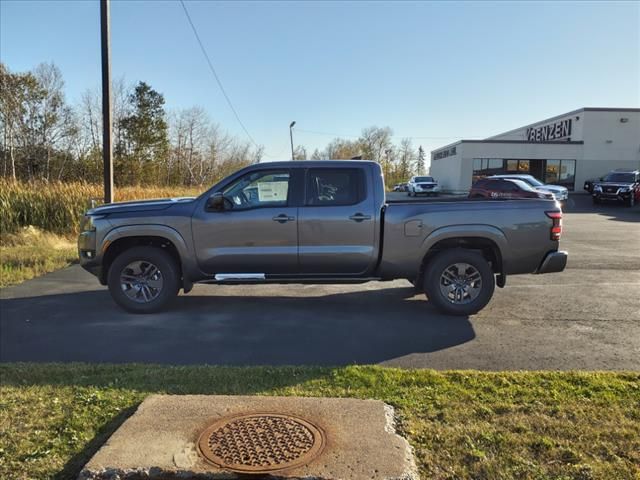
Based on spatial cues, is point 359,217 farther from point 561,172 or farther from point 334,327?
point 561,172

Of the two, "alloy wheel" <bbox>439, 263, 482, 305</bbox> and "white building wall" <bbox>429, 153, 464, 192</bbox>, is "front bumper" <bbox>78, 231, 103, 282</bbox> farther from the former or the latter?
"white building wall" <bbox>429, 153, 464, 192</bbox>

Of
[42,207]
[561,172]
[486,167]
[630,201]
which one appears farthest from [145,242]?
[561,172]

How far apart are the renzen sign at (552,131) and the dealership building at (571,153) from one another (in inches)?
83.5

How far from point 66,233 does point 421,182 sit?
33108 mm

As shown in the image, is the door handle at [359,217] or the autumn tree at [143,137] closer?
the door handle at [359,217]

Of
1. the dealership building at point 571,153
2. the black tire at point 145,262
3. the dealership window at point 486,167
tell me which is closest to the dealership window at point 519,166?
the dealership building at point 571,153

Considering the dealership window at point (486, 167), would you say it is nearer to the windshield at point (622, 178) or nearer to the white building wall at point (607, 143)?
the white building wall at point (607, 143)

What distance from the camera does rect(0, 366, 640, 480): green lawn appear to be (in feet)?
10.0

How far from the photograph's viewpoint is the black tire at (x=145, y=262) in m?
6.55

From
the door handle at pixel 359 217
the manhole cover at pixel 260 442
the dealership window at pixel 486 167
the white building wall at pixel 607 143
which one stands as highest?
the white building wall at pixel 607 143

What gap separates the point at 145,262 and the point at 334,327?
8.28ft

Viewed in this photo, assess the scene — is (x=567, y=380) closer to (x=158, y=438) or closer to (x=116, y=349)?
(x=158, y=438)

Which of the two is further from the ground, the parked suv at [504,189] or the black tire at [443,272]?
the parked suv at [504,189]

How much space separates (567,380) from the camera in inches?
170
